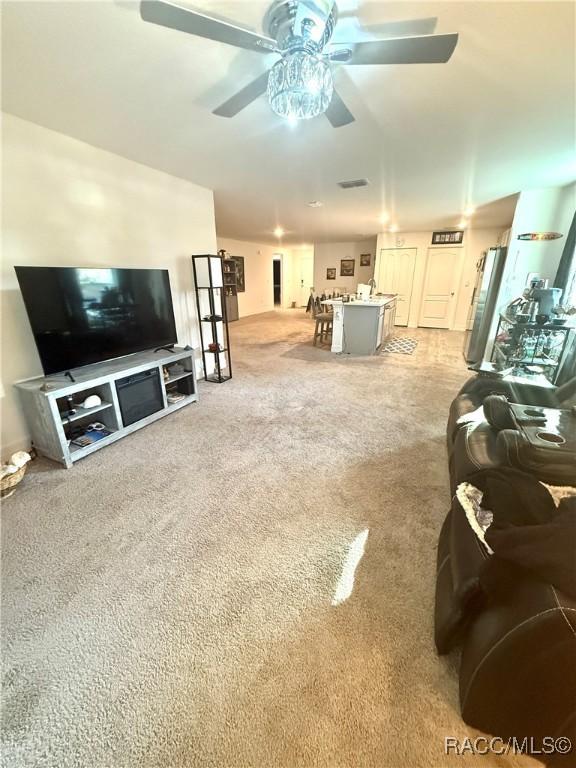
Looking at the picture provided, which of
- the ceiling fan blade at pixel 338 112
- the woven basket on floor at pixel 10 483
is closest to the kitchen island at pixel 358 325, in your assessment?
the ceiling fan blade at pixel 338 112

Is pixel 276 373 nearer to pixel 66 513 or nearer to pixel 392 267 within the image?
pixel 66 513

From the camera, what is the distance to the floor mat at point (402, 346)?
5.47m

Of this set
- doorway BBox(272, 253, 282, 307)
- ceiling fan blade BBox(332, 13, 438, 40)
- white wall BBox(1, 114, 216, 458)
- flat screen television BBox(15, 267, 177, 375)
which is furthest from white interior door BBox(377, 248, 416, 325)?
ceiling fan blade BBox(332, 13, 438, 40)

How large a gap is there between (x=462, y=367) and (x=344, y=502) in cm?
369

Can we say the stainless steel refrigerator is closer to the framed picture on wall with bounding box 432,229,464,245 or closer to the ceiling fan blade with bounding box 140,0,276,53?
the framed picture on wall with bounding box 432,229,464,245

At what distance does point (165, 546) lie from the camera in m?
1.56

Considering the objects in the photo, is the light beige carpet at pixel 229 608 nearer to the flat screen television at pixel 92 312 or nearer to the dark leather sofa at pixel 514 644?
the dark leather sofa at pixel 514 644

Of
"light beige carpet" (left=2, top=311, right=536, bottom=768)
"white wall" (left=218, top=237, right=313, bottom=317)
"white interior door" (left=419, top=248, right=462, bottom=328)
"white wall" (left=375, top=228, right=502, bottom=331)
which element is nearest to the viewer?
"light beige carpet" (left=2, top=311, right=536, bottom=768)

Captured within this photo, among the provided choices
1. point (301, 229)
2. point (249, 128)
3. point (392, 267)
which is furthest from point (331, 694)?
point (392, 267)

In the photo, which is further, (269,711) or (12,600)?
(12,600)

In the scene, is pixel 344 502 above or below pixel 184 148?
below

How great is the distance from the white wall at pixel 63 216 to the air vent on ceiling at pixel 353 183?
74.1 inches

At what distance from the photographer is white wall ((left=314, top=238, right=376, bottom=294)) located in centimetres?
874

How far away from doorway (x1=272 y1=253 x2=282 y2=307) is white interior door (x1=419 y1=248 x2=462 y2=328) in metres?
5.57
